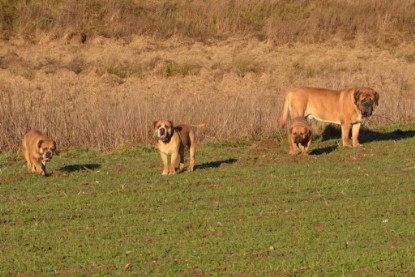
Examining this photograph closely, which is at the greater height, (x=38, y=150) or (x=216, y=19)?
(x=216, y=19)

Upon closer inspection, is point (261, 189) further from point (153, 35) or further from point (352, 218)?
point (153, 35)

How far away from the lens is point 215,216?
11195mm

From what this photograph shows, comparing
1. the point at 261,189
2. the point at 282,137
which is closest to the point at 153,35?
the point at 282,137

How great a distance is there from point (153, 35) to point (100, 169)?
2209 centimetres

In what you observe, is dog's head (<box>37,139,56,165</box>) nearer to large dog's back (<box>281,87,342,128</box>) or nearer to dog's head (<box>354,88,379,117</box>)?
large dog's back (<box>281,87,342,128</box>)

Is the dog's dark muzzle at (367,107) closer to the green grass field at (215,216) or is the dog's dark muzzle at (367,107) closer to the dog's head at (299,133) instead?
the green grass field at (215,216)

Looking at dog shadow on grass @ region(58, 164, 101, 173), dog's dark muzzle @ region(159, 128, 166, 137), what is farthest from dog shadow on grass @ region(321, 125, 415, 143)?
dog's dark muzzle @ region(159, 128, 166, 137)

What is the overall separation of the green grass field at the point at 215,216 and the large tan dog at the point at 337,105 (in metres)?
1.02

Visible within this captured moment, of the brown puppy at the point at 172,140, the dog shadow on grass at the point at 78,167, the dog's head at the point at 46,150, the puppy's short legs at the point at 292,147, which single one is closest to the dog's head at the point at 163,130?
the brown puppy at the point at 172,140

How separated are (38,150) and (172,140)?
197 centimetres

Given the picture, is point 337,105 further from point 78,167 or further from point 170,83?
point 170,83

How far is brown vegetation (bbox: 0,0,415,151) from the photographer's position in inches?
766

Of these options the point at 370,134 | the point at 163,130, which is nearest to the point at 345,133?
the point at 370,134

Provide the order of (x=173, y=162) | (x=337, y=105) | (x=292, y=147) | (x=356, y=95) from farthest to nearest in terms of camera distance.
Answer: (x=337, y=105) < (x=356, y=95) < (x=292, y=147) < (x=173, y=162)
